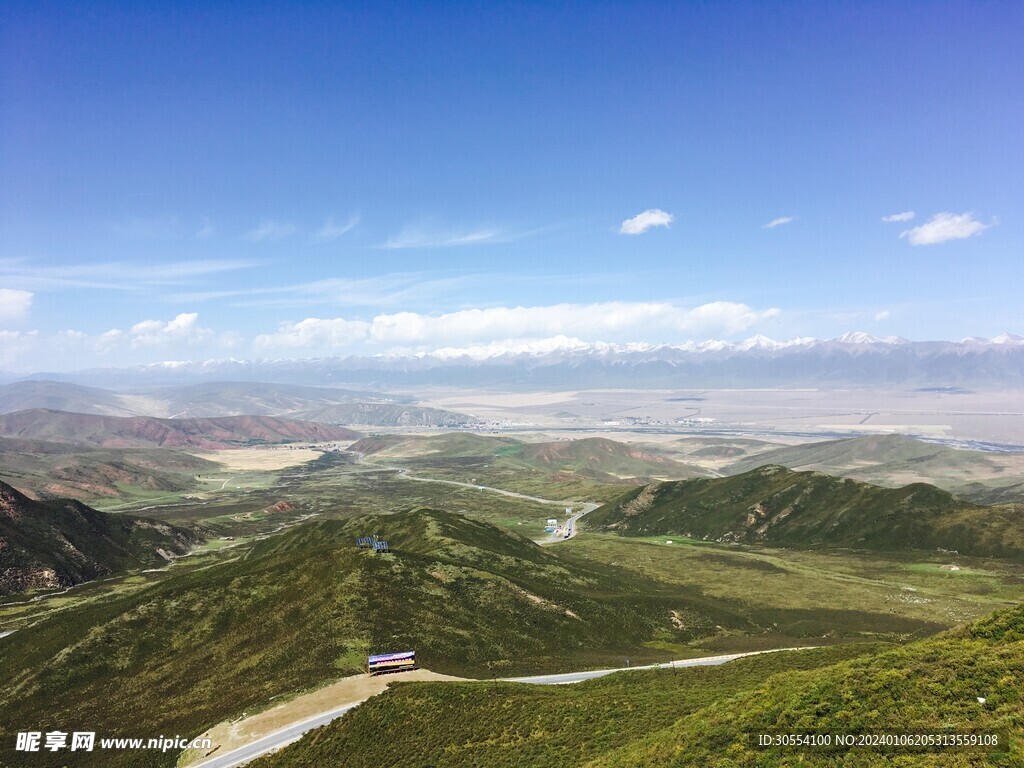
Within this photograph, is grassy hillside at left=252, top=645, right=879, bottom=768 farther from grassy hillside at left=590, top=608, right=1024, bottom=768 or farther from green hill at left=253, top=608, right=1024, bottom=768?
grassy hillside at left=590, top=608, right=1024, bottom=768

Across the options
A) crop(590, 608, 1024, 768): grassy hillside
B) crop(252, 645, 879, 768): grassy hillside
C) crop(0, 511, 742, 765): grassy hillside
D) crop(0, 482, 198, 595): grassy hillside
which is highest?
crop(590, 608, 1024, 768): grassy hillside

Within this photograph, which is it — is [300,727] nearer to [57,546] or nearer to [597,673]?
[597,673]

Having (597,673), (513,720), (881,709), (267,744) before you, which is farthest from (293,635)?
(881,709)

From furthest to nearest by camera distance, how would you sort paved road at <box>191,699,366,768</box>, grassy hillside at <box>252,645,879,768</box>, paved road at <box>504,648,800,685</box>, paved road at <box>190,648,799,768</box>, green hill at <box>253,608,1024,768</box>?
1. paved road at <box>504,648,800,685</box>
2. paved road at <box>190,648,799,768</box>
3. paved road at <box>191,699,366,768</box>
4. grassy hillside at <box>252,645,879,768</box>
5. green hill at <box>253,608,1024,768</box>

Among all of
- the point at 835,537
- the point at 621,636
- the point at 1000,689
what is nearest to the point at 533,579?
the point at 621,636

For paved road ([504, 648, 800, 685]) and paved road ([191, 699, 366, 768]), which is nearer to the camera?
paved road ([191, 699, 366, 768])

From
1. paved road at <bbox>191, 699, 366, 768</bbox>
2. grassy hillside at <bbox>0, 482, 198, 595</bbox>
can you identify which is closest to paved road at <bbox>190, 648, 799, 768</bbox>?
paved road at <bbox>191, 699, 366, 768</bbox>
